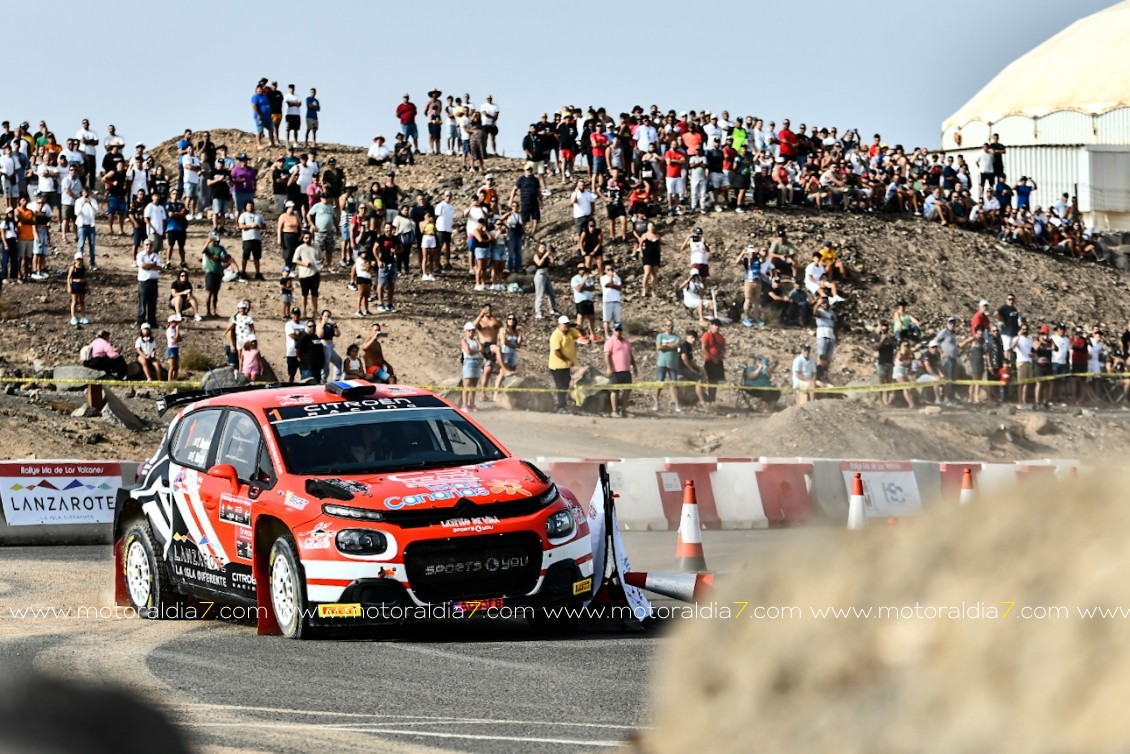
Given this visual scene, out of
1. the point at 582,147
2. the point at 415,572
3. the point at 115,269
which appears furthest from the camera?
the point at 582,147

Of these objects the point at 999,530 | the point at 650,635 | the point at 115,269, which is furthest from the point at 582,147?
the point at 999,530

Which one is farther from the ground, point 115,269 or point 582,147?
point 582,147

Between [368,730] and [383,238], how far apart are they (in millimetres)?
26146

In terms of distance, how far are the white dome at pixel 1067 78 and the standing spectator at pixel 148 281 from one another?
38.5m

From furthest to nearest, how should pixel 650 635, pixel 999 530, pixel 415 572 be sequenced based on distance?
1. pixel 650 635
2. pixel 415 572
3. pixel 999 530

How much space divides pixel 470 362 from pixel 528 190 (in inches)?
372

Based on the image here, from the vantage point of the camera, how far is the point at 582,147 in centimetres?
4028

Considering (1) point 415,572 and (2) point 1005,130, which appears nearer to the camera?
(1) point 415,572

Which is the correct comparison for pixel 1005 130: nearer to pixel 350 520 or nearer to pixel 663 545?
pixel 663 545

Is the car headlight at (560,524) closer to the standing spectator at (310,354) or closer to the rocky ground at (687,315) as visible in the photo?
the rocky ground at (687,315)

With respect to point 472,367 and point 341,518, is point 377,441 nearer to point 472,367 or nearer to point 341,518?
point 341,518

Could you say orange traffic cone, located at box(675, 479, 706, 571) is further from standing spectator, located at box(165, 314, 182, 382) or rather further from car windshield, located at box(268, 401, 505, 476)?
standing spectator, located at box(165, 314, 182, 382)

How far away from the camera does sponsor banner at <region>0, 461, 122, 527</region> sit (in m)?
16.6

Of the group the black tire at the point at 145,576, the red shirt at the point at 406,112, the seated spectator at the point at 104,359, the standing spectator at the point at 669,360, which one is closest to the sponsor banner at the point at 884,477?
the black tire at the point at 145,576
